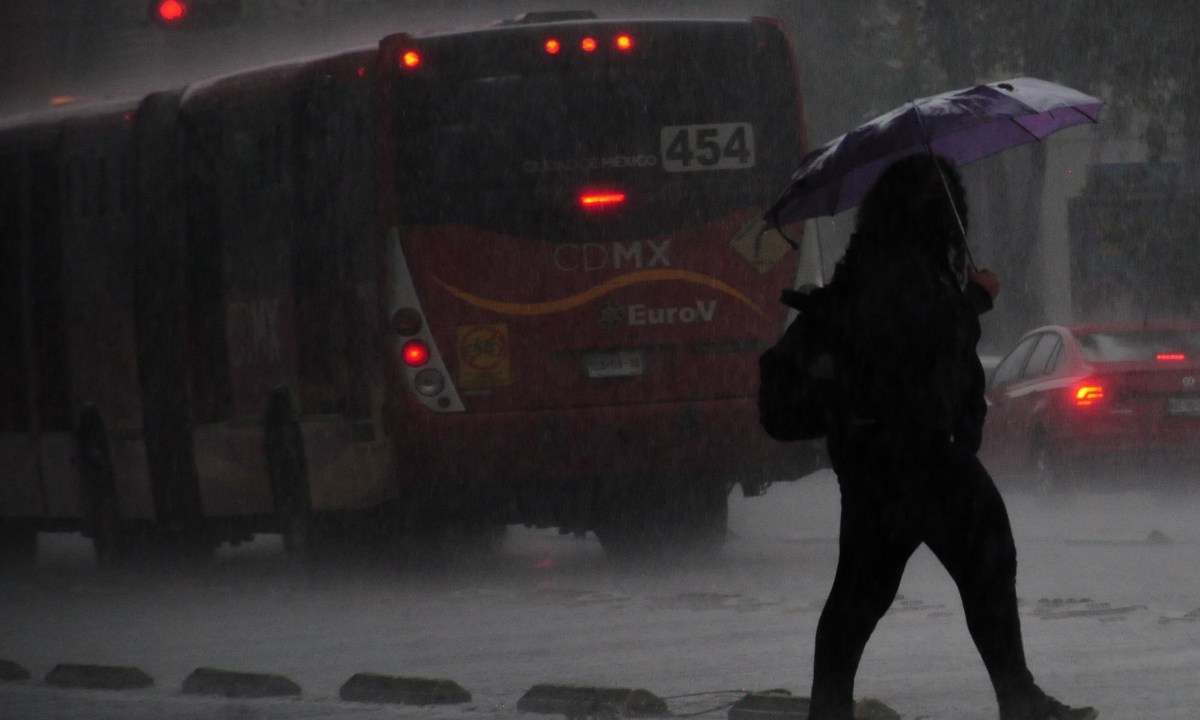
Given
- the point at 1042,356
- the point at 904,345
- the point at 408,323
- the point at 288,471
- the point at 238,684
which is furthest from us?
the point at 1042,356

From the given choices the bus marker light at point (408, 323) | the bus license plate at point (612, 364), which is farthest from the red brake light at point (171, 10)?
the bus license plate at point (612, 364)

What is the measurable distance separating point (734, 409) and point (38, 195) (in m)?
5.64

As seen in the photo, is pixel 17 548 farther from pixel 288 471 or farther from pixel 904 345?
pixel 904 345

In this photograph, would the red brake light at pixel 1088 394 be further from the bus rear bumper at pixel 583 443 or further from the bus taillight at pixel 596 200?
the bus taillight at pixel 596 200

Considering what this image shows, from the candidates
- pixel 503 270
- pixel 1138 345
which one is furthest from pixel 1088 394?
pixel 503 270

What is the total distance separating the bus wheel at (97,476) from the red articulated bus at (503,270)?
1345 mm

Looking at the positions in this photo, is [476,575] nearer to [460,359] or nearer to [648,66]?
[460,359]

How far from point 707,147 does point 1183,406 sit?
583 cm

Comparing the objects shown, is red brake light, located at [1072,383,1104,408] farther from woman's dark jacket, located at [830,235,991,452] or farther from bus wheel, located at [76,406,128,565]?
woman's dark jacket, located at [830,235,991,452]

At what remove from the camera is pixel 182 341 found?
15.1 m

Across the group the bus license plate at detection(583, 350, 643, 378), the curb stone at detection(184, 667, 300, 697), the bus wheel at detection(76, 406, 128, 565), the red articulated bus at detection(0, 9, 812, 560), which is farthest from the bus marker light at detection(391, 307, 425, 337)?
the curb stone at detection(184, 667, 300, 697)

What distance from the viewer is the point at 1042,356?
19469 mm

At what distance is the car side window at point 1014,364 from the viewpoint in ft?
65.1

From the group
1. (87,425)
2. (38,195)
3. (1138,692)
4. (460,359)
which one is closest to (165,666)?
(460,359)
